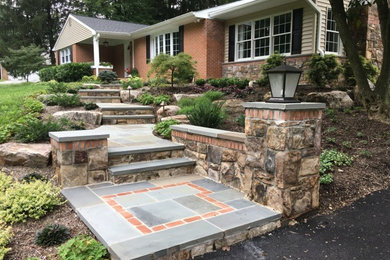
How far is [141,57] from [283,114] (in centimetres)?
1419

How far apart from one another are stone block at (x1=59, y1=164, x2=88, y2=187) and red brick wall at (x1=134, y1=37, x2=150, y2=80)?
12413 mm

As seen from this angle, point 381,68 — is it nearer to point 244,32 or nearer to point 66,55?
point 244,32

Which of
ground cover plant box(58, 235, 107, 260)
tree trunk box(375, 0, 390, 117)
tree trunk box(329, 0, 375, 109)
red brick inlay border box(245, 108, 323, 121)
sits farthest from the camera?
→ tree trunk box(329, 0, 375, 109)

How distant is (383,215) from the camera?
122 inches

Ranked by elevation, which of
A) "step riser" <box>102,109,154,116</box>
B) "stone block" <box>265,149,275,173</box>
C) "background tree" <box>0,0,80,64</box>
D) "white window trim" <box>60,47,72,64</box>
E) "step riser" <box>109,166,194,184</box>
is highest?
"background tree" <box>0,0,80,64</box>

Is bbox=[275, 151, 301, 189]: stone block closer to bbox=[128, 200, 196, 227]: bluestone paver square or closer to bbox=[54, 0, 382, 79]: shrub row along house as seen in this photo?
bbox=[128, 200, 196, 227]: bluestone paver square

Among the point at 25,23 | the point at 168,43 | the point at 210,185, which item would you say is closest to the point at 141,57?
the point at 168,43

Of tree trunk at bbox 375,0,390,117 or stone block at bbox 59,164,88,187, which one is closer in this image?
stone block at bbox 59,164,88,187

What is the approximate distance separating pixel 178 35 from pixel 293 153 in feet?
38.7

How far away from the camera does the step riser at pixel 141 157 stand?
3934 mm

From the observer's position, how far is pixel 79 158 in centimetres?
351

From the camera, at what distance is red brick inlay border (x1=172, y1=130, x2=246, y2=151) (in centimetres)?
349

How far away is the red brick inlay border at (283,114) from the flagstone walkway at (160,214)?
0.91 meters

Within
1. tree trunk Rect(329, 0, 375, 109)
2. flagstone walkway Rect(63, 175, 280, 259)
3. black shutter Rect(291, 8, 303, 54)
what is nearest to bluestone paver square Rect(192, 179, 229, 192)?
flagstone walkway Rect(63, 175, 280, 259)
